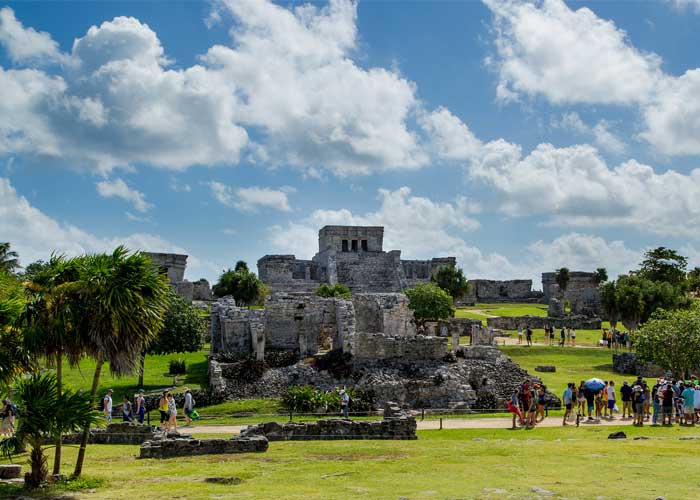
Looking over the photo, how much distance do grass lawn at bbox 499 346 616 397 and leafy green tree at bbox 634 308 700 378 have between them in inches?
82.9

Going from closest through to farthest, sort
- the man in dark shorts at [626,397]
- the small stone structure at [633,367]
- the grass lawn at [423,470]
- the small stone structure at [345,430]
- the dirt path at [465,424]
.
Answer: the grass lawn at [423,470] < the small stone structure at [345,430] < the dirt path at [465,424] < the man in dark shorts at [626,397] < the small stone structure at [633,367]

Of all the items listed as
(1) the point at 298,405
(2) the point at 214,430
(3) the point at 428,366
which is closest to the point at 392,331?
(3) the point at 428,366

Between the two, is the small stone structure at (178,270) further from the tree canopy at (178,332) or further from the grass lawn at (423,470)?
the grass lawn at (423,470)

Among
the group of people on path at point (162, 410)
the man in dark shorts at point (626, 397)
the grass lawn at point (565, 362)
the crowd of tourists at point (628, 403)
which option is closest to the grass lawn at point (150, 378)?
the group of people on path at point (162, 410)

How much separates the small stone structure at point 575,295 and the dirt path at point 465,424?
43.5 meters

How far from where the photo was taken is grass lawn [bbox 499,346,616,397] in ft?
114

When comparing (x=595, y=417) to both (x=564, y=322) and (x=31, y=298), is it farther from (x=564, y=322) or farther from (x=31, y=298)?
(x=564, y=322)

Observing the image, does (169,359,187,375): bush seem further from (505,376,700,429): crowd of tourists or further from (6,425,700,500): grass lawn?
(505,376,700,429): crowd of tourists

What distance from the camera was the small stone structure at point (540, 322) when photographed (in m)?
59.9

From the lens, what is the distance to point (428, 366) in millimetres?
32031

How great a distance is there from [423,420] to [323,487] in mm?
12607

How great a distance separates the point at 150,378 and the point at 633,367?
23451mm

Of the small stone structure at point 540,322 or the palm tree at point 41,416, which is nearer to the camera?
the palm tree at point 41,416

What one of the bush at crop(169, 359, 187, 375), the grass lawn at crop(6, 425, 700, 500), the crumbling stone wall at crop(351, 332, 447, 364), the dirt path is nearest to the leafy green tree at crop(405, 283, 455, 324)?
the crumbling stone wall at crop(351, 332, 447, 364)
